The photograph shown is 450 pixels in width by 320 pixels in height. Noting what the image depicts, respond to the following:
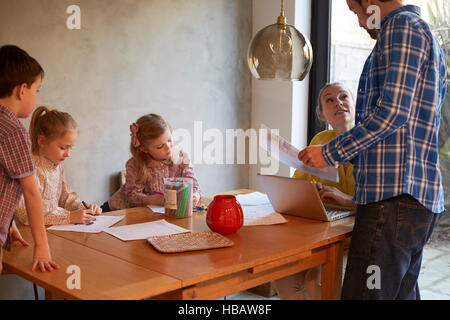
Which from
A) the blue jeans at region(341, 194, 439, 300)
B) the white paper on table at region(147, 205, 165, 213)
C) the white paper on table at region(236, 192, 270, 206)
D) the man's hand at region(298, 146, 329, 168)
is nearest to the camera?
the blue jeans at region(341, 194, 439, 300)

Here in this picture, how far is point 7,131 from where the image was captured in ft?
4.84

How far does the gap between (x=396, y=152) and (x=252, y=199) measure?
0.92 metres

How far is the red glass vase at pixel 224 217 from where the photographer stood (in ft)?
5.92

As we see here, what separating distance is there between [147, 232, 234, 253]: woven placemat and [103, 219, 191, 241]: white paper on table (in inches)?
2.6

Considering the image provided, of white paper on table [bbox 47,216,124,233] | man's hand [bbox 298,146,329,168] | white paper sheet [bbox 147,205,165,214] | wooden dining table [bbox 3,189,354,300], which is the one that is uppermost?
man's hand [bbox 298,146,329,168]

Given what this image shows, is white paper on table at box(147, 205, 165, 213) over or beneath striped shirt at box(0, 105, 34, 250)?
beneath

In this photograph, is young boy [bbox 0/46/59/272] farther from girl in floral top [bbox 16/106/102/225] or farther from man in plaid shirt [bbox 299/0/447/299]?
man in plaid shirt [bbox 299/0/447/299]

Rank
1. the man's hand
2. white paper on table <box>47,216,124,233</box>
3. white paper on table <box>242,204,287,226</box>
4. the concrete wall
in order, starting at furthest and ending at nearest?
the concrete wall → white paper on table <box>242,204,287,226</box> → white paper on table <box>47,216,124,233</box> → the man's hand

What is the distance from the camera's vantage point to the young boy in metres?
1.47

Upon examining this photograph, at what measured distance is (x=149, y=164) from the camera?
2.49 meters

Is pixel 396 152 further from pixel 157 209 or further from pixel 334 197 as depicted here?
pixel 157 209

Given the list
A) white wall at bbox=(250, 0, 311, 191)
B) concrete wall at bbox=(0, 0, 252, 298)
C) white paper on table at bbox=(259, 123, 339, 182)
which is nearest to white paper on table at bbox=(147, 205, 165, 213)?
white paper on table at bbox=(259, 123, 339, 182)
